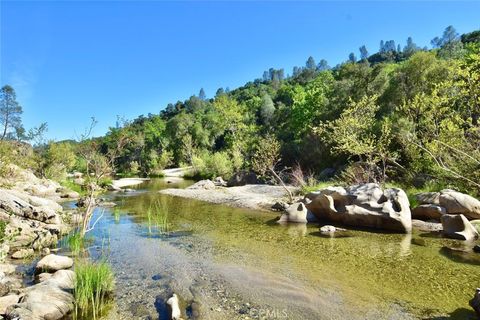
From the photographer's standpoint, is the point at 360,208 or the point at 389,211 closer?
the point at 389,211

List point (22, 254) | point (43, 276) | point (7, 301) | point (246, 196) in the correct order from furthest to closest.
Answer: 1. point (246, 196)
2. point (22, 254)
3. point (43, 276)
4. point (7, 301)

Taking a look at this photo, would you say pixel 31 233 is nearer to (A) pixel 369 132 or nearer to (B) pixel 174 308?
(B) pixel 174 308

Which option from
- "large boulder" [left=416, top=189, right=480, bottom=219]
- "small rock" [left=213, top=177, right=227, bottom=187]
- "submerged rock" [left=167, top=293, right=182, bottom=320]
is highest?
"small rock" [left=213, top=177, right=227, bottom=187]

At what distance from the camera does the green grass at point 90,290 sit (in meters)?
7.65

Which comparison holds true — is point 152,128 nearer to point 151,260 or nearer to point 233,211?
point 233,211

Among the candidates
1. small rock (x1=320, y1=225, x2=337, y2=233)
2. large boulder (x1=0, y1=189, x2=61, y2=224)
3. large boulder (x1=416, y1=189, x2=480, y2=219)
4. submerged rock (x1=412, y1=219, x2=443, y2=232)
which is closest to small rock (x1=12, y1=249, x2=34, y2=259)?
large boulder (x1=0, y1=189, x2=61, y2=224)

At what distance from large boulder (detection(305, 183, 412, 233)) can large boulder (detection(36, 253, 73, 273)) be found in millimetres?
12501

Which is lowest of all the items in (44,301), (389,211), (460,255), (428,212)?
(460,255)

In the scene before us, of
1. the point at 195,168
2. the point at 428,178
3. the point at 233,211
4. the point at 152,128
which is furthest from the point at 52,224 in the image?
the point at 152,128

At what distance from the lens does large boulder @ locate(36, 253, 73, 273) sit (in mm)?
10446

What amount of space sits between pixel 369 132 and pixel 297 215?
14491 mm

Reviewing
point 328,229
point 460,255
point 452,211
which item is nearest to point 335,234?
point 328,229

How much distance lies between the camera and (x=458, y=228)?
1365 cm

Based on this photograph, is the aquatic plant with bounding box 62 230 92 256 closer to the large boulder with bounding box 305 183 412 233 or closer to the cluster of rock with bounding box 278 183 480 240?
the cluster of rock with bounding box 278 183 480 240
